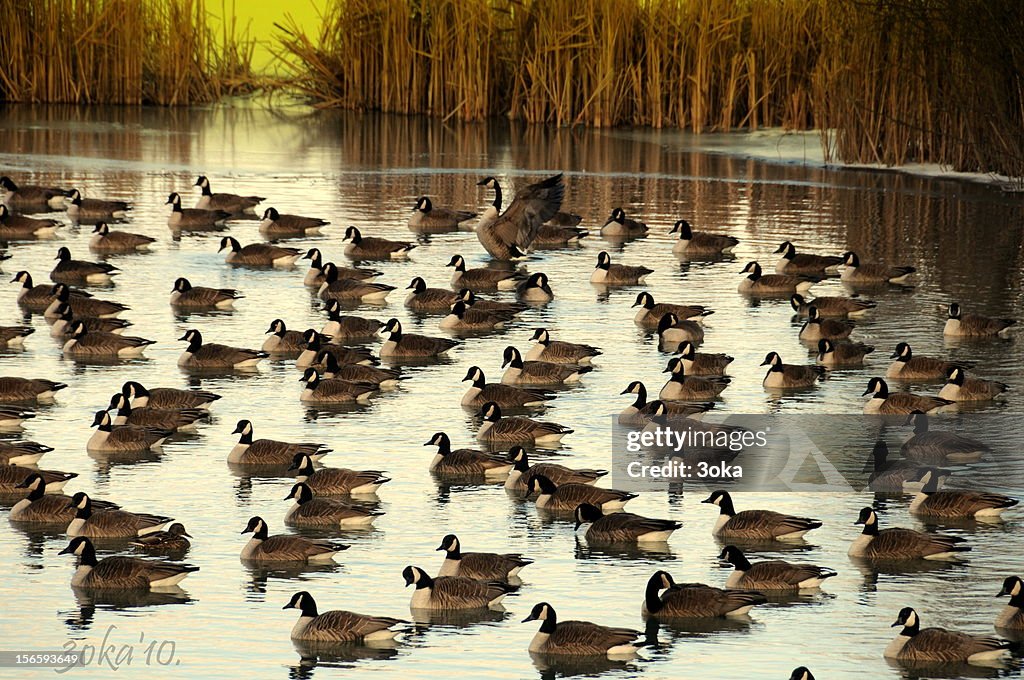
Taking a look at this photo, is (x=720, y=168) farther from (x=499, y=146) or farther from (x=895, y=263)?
(x=895, y=263)

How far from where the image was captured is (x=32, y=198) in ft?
96.3

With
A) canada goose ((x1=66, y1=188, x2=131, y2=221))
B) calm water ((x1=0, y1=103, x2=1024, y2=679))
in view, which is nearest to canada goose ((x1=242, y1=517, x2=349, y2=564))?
calm water ((x1=0, y1=103, x2=1024, y2=679))

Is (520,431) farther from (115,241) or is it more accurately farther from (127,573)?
(115,241)

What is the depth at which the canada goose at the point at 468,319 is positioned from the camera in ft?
66.2

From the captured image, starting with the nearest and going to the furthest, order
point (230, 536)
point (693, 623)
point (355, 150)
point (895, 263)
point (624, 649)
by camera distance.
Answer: point (624, 649) → point (693, 623) → point (230, 536) → point (895, 263) → point (355, 150)

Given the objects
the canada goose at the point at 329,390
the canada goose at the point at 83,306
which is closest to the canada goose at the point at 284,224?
the canada goose at the point at 83,306

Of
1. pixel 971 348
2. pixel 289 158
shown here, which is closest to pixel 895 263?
pixel 971 348

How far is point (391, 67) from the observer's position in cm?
4619

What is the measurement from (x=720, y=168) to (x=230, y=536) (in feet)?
86.5

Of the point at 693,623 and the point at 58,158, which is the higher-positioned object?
the point at 58,158

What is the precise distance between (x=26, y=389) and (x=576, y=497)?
5893 mm

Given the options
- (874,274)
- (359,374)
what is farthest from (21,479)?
(874,274)

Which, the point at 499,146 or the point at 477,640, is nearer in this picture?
the point at 477,640

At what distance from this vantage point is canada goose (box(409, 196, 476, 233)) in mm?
28203
